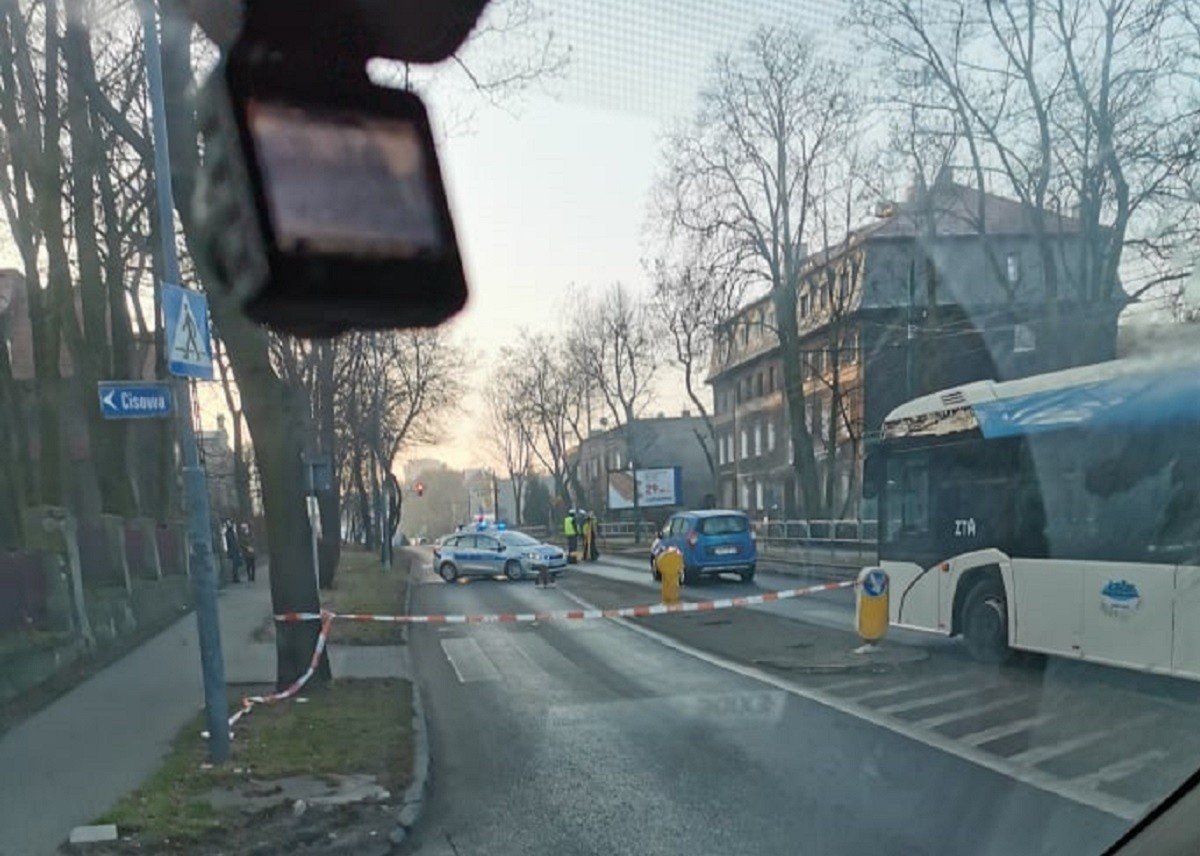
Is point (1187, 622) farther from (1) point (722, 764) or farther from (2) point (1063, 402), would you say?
(1) point (722, 764)

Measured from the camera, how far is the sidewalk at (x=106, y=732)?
20.8 ft

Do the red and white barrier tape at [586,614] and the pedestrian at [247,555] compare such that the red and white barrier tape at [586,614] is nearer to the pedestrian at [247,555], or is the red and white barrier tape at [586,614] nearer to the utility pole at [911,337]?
the utility pole at [911,337]

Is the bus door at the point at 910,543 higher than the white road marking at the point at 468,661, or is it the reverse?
the bus door at the point at 910,543

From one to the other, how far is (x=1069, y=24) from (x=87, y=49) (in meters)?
10.6

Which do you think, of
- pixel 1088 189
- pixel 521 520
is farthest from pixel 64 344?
pixel 521 520

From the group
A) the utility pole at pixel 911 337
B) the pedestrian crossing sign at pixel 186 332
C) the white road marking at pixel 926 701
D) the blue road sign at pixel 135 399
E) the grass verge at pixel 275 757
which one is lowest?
the white road marking at pixel 926 701

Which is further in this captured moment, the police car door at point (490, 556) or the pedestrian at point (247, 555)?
the police car door at point (490, 556)

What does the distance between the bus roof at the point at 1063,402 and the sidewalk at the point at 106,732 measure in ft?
21.7

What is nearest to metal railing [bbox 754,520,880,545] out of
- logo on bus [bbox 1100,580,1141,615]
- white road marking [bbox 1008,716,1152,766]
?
logo on bus [bbox 1100,580,1141,615]

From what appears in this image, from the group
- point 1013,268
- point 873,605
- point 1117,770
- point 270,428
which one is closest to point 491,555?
point 1013,268

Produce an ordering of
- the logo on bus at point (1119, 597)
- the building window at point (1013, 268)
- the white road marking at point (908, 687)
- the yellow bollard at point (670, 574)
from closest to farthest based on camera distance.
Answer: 1. the logo on bus at point (1119, 597)
2. the white road marking at point (908, 687)
3. the building window at point (1013, 268)
4. the yellow bollard at point (670, 574)

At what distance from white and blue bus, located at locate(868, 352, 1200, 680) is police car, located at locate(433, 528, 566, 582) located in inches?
697

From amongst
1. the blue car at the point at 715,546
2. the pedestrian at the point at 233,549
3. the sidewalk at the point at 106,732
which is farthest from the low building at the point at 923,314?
the pedestrian at the point at 233,549

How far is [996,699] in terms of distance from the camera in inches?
363
